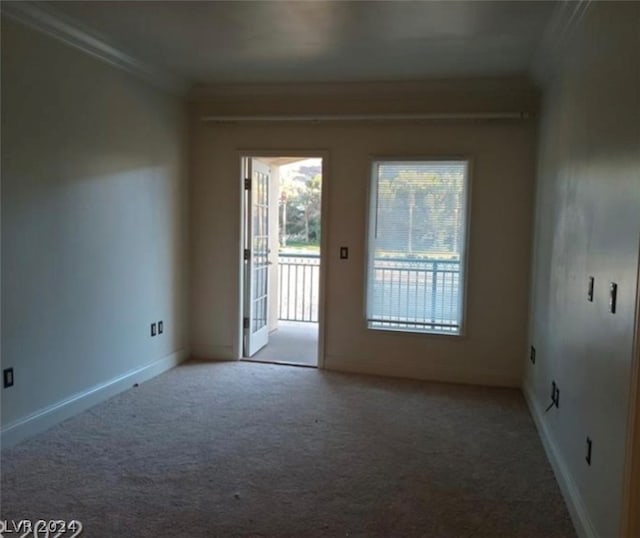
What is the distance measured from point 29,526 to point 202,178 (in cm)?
331

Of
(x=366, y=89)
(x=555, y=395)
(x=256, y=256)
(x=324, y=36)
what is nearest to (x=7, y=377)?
(x=256, y=256)

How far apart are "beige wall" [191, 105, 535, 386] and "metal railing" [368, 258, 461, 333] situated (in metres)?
0.11

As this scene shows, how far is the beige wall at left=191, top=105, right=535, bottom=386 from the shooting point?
4.28 m

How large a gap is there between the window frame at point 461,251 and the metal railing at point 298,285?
268 centimetres

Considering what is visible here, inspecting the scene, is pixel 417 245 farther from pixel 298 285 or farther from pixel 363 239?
pixel 298 285

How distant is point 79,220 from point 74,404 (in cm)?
124

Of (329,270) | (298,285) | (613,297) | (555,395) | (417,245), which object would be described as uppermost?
(417,245)

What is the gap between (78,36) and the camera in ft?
10.7

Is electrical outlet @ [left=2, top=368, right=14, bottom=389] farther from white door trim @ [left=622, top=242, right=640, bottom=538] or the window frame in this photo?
white door trim @ [left=622, top=242, right=640, bottom=538]

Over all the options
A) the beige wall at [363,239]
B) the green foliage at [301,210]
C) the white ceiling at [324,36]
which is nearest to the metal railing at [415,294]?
the beige wall at [363,239]

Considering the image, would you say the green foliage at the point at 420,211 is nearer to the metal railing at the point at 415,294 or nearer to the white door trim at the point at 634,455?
the metal railing at the point at 415,294

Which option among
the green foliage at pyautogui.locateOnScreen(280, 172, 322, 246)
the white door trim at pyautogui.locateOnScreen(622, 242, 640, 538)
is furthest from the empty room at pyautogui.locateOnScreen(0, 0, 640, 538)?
the green foliage at pyautogui.locateOnScreen(280, 172, 322, 246)

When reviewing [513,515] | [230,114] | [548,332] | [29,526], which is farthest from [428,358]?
[29,526]

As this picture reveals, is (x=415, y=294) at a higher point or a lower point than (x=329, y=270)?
lower
